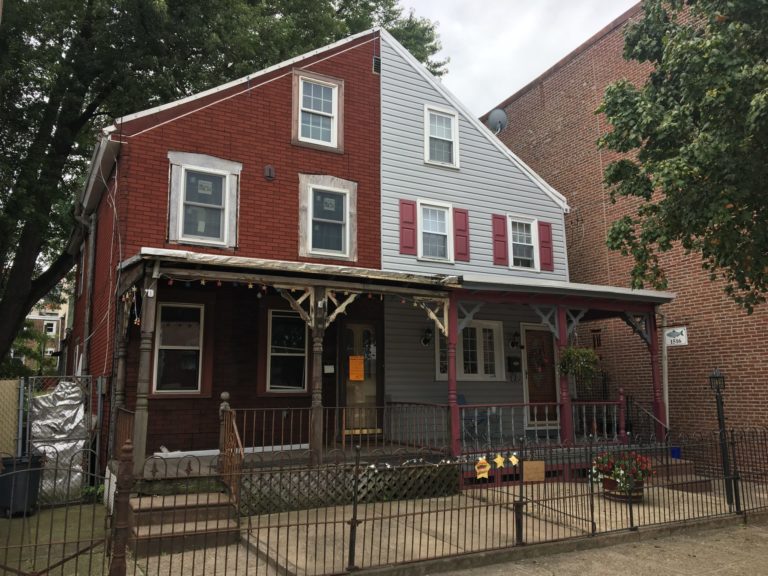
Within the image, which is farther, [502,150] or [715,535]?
[502,150]

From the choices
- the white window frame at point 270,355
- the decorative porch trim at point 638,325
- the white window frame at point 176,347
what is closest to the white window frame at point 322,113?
the white window frame at point 270,355

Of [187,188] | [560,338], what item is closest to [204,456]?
[187,188]

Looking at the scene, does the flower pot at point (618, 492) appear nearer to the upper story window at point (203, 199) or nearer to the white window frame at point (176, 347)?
the white window frame at point (176, 347)

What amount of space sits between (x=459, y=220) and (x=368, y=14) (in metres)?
13.8

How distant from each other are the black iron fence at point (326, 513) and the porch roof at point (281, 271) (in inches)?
111

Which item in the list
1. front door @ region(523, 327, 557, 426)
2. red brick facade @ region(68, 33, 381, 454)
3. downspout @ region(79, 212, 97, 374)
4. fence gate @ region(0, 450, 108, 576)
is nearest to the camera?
fence gate @ region(0, 450, 108, 576)

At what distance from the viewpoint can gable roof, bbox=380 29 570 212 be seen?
14562mm

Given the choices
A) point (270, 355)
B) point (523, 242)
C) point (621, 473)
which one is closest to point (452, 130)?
point (523, 242)

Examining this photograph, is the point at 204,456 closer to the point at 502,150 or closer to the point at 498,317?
the point at 498,317

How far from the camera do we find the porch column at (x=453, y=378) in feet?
33.9

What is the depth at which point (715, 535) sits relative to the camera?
27.0 feet

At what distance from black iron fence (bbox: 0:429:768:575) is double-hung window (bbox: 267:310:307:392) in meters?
1.84

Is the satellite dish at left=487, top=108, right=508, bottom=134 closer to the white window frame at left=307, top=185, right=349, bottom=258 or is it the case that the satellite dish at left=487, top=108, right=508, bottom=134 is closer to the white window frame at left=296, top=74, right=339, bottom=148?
the white window frame at left=296, top=74, right=339, bottom=148

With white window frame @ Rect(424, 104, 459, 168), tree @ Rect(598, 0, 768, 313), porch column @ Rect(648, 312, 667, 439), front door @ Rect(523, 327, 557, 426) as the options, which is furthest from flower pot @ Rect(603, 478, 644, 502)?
white window frame @ Rect(424, 104, 459, 168)
